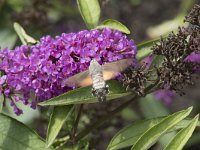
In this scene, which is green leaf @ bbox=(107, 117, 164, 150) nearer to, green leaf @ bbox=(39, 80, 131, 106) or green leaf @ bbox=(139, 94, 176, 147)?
green leaf @ bbox=(39, 80, 131, 106)

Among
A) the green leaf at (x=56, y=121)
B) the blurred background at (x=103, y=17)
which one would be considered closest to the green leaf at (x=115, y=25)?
the green leaf at (x=56, y=121)

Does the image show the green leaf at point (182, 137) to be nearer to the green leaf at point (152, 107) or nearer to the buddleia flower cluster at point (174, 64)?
the buddleia flower cluster at point (174, 64)

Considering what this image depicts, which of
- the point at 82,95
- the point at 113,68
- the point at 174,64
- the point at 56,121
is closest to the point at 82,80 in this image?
the point at 82,95

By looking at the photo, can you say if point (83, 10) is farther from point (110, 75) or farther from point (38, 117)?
point (38, 117)

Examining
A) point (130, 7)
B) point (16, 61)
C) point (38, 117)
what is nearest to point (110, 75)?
point (16, 61)

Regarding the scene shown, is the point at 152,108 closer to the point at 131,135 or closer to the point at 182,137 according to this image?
the point at 131,135

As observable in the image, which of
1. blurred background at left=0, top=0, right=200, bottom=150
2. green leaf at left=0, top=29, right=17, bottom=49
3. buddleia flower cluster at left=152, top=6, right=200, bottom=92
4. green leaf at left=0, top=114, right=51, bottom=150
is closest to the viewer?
buddleia flower cluster at left=152, top=6, right=200, bottom=92

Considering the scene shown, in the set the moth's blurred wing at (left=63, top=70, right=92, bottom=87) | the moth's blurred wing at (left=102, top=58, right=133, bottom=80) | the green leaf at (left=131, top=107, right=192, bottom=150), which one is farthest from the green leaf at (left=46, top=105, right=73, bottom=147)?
the green leaf at (left=131, top=107, right=192, bottom=150)
